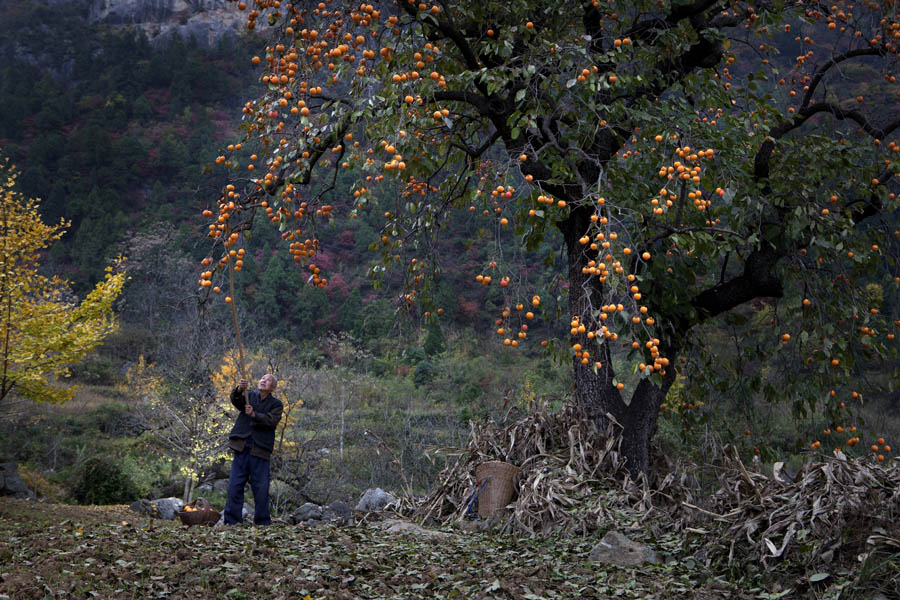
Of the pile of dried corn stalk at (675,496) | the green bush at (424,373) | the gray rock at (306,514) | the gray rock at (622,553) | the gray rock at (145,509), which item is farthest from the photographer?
the green bush at (424,373)

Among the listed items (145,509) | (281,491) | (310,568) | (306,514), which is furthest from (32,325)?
(310,568)

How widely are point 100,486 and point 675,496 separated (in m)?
9.90

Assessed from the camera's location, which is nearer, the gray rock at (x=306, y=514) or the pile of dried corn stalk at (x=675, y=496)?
the pile of dried corn stalk at (x=675, y=496)

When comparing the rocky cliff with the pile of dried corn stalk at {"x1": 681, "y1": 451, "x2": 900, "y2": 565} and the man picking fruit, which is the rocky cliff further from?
the pile of dried corn stalk at {"x1": 681, "y1": 451, "x2": 900, "y2": 565}

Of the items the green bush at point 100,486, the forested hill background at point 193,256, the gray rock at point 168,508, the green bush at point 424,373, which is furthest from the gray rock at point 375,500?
the green bush at point 424,373

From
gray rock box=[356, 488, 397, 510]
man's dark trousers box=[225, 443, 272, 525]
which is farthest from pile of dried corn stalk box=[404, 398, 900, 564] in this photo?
gray rock box=[356, 488, 397, 510]

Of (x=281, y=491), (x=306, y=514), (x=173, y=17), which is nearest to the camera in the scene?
→ (x=306, y=514)

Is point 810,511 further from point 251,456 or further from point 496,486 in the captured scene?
point 251,456

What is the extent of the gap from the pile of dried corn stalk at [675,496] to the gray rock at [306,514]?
4874 mm

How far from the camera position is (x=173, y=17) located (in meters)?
40.1

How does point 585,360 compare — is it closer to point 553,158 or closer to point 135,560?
point 553,158

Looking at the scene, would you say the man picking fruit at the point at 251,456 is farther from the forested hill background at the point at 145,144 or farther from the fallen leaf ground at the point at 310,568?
the forested hill background at the point at 145,144

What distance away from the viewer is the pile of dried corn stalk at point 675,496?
3.35 m

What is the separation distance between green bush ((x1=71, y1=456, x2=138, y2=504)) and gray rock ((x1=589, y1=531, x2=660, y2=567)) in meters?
9.89
